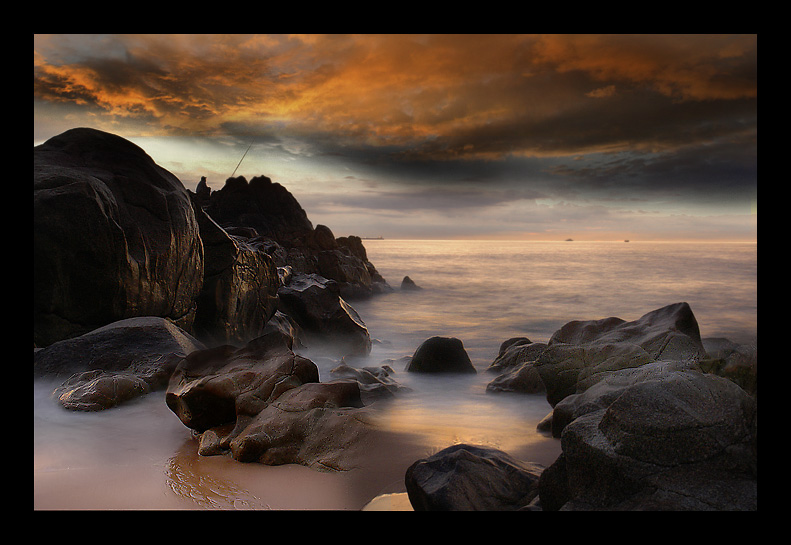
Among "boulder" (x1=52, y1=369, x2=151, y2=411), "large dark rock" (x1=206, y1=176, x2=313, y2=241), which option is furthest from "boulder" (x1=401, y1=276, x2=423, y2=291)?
"boulder" (x1=52, y1=369, x2=151, y2=411)

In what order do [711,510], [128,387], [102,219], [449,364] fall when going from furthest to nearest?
[449,364] → [102,219] → [128,387] → [711,510]

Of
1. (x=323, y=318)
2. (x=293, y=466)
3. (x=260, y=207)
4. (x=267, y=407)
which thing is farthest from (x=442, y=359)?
(x=260, y=207)

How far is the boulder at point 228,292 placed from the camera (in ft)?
21.9

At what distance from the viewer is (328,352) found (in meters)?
8.88

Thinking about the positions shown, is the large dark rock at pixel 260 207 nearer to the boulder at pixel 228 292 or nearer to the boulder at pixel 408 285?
the boulder at pixel 408 285

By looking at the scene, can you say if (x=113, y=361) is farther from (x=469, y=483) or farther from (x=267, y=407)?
(x=469, y=483)

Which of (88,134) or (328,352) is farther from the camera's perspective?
(328,352)

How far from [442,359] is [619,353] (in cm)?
269

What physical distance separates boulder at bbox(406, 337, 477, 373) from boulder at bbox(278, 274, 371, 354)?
2366mm

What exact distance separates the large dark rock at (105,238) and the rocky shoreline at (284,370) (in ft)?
0.05
